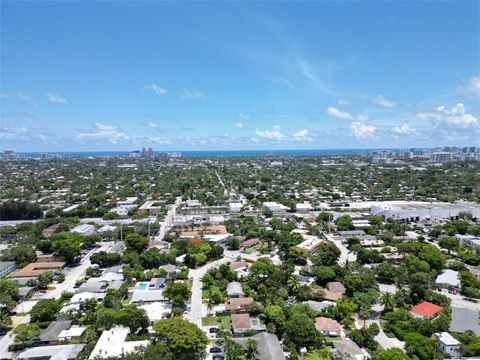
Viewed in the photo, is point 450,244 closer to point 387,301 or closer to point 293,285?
point 387,301

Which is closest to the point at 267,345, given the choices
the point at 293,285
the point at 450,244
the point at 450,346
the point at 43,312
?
the point at 293,285

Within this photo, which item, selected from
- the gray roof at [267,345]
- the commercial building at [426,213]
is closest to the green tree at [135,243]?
the gray roof at [267,345]

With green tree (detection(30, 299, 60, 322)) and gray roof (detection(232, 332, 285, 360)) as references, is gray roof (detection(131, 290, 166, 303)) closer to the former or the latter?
green tree (detection(30, 299, 60, 322))

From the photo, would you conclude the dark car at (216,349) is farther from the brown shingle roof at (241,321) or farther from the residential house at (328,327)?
the residential house at (328,327)

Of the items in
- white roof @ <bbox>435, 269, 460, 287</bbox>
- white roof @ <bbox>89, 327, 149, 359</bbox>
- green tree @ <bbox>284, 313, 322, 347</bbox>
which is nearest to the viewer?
white roof @ <bbox>89, 327, 149, 359</bbox>

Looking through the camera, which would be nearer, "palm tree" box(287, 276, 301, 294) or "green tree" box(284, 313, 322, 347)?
"green tree" box(284, 313, 322, 347)

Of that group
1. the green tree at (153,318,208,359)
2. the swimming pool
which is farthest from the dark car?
the swimming pool

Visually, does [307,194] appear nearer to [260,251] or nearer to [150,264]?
[260,251]
